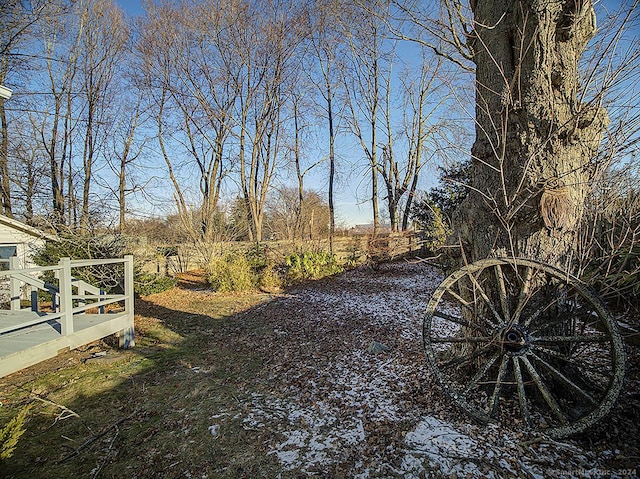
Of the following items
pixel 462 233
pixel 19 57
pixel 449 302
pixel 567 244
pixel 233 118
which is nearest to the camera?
pixel 567 244

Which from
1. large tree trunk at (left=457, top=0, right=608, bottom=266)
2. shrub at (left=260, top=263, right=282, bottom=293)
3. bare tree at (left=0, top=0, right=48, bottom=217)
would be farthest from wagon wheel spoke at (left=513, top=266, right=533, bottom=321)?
bare tree at (left=0, top=0, right=48, bottom=217)

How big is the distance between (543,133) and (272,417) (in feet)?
11.3

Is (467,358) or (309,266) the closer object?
(467,358)

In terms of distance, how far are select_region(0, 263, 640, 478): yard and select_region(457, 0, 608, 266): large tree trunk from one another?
4.72ft

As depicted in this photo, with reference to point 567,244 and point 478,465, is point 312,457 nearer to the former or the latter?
point 478,465

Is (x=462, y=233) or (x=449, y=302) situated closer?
(x=462, y=233)

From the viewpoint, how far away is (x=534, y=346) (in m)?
2.46

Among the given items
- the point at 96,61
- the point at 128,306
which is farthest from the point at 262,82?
the point at 128,306

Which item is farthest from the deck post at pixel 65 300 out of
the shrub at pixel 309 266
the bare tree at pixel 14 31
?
the shrub at pixel 309 266

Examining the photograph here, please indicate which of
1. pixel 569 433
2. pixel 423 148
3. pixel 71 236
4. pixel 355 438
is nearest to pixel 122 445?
pixel 355 438

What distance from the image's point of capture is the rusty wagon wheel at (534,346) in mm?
2256

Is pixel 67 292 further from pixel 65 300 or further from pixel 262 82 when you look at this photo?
pixel 262 82

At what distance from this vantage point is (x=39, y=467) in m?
2.43

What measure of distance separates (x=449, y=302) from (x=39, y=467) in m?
6.54
